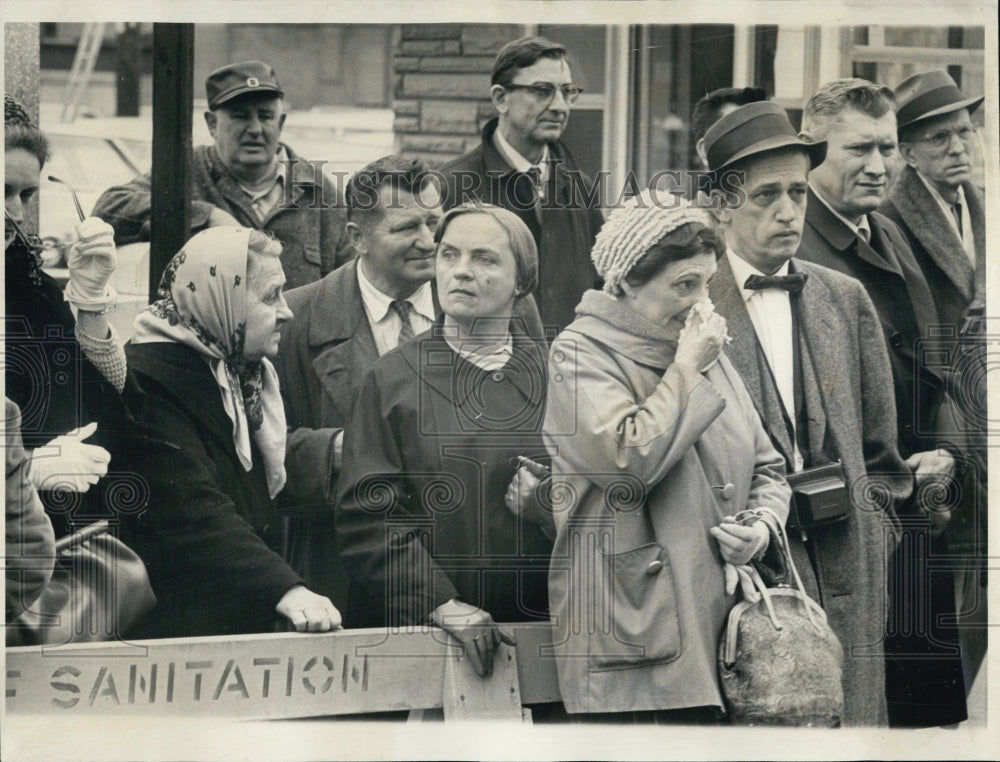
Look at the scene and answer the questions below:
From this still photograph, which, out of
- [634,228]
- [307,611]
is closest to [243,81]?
[634,228]

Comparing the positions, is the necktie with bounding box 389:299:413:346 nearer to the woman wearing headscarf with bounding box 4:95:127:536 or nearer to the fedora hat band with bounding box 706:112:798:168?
the woman wearing headscarf with bounding box 4:95:127:536

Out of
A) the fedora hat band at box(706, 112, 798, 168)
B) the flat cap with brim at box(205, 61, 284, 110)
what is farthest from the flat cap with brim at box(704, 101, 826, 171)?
the flat cap with brim at box(205, 61, 284, 110)

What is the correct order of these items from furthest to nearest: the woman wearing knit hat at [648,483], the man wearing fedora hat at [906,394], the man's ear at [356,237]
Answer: the man wearing fedora hat at [906,394] < the man's ear at [356,237] < the woman wearing knit hat at [648,483]

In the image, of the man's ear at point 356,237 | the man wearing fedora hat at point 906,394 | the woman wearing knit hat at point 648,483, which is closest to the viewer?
the woman wearing knit hat at point 648,483

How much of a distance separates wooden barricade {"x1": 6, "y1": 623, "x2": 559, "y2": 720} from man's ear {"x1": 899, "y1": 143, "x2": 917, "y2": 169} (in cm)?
277

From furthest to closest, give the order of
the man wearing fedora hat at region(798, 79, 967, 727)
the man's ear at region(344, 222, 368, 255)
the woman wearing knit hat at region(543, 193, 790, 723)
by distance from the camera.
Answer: the man wearing fedora hat at region(798, 79, 967, 727) → the man's ear at region(344, 222, 368, 255) → the woman wearing knit hat at region(543, 193, 790, 723)

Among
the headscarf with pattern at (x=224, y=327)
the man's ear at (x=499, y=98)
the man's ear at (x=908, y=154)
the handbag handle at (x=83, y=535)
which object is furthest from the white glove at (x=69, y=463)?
the man's ear at (x=908, y=154)

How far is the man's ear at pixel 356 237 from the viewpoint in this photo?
6695 millimetres

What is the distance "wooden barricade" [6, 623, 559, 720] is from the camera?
6684 mm

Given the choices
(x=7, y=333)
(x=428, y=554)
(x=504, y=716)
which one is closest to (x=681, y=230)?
(x=428, y=554)

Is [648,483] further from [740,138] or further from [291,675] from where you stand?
[291,675]

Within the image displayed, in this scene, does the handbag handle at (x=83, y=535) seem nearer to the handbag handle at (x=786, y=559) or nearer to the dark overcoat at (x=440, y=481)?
the dark overcoat at (x=440, y=481)

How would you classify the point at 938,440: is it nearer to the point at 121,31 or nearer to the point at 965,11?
the point at 965,11

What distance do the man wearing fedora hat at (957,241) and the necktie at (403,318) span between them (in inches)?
90.7
